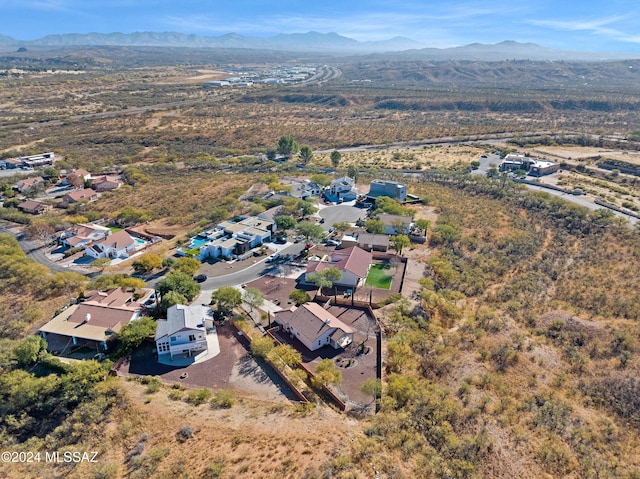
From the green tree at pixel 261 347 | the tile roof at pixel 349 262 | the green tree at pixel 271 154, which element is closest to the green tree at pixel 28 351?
the green tree at pixel 261 347

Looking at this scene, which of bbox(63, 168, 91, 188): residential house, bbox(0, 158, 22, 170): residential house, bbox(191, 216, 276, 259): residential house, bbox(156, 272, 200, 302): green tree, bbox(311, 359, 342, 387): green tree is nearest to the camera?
bbox(311, 359, 342, 387): green tree

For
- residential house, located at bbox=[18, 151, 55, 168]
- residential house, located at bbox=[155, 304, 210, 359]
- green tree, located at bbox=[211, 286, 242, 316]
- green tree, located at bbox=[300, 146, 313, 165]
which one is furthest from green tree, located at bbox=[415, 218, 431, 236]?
residential house, located at bbox=[18, 151, 55, 168]

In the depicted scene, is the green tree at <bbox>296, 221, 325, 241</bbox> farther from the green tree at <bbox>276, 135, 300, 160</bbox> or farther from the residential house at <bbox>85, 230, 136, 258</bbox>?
the green tree at <bbox>276, 135, 300, 160</bbox>

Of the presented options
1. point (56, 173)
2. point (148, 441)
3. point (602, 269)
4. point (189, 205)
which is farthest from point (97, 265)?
point (602, 269)

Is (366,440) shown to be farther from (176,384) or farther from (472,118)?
(472,118)

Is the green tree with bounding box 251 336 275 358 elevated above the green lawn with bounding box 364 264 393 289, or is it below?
above

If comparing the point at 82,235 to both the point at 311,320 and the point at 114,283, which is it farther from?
the point at 311,320
